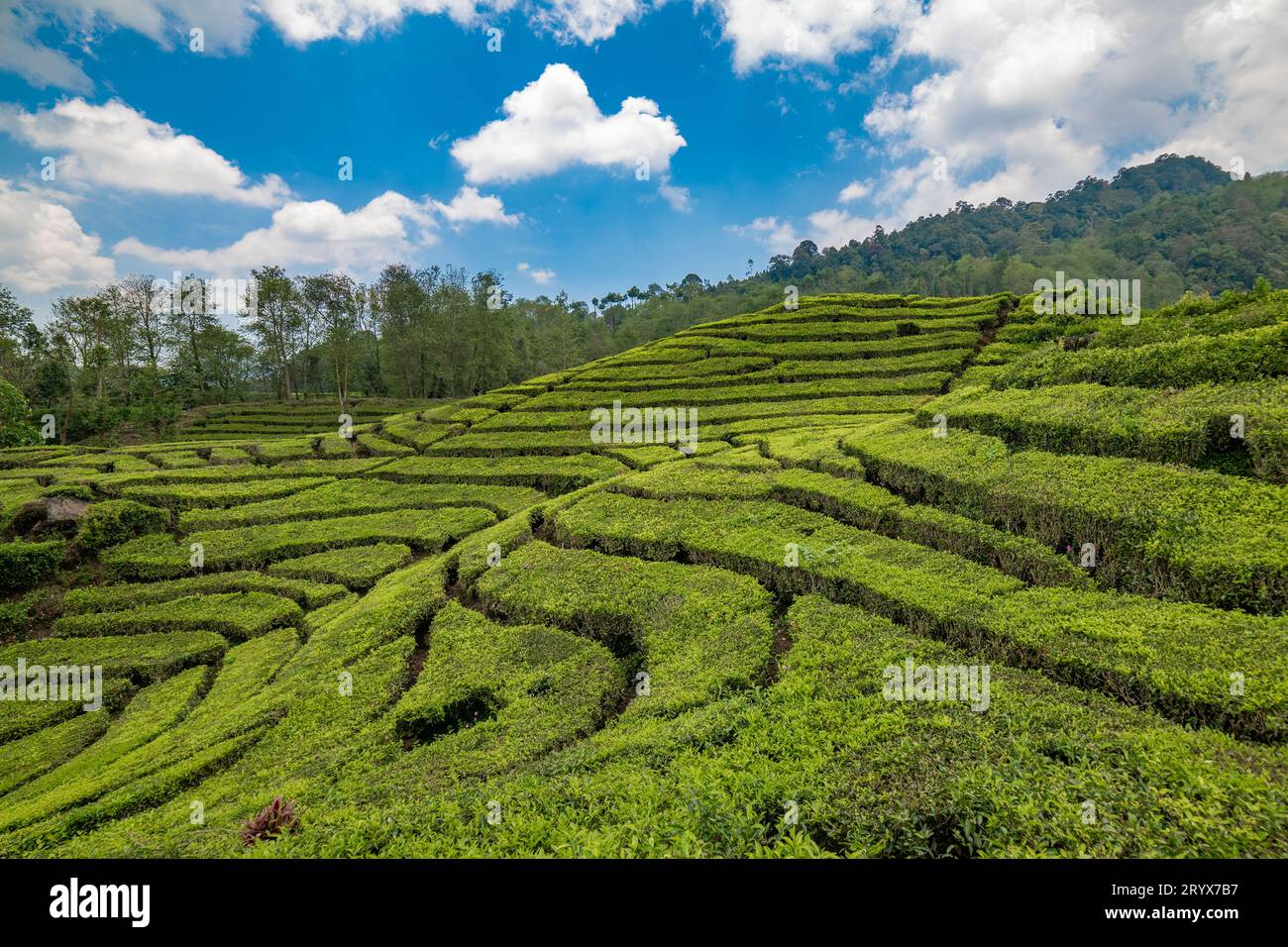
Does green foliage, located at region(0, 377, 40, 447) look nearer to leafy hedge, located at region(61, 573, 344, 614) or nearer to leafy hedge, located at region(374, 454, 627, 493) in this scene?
leafy hedge, located at region(61, 573, 344, 614)

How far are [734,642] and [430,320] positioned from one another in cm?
5640

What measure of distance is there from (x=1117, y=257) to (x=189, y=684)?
441 ft

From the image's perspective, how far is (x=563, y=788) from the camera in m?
5.46

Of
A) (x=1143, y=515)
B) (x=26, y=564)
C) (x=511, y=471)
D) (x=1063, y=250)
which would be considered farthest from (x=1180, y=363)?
(x=1063, y=250)

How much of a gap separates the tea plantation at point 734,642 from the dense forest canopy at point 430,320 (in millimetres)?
28648

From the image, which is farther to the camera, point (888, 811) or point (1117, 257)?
point (1117, 257)

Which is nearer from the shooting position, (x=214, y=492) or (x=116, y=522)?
(x=116, y=522)

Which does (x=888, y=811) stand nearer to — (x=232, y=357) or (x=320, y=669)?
(x=320, y=669)

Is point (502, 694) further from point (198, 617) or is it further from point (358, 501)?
point (358, 501)

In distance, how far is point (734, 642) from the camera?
27.9 ft

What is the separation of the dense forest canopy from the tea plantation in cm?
2865

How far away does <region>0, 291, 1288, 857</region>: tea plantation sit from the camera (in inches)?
184

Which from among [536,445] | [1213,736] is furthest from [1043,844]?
[536,445]

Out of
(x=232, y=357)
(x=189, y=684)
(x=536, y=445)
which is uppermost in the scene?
(x=232, y=357)
